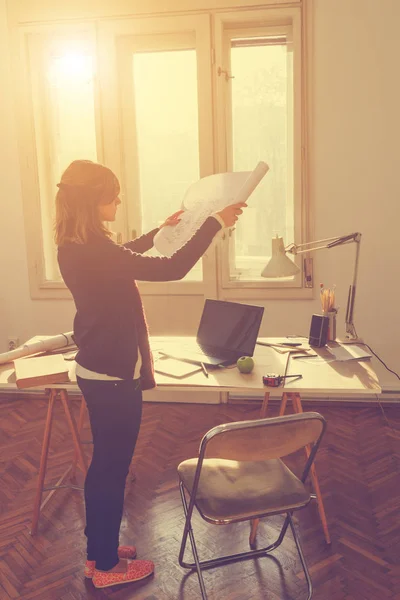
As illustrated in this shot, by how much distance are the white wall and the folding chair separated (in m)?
2.27

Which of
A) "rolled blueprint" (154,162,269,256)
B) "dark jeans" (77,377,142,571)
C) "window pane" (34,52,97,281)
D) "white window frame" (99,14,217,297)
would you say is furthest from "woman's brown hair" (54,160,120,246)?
"window pane" (34,52,97,281)

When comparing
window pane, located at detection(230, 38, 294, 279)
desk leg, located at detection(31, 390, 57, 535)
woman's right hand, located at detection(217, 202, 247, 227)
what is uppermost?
window pane, located at detection(230, 38, 294, 279)

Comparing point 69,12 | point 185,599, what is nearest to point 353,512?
point 185,599

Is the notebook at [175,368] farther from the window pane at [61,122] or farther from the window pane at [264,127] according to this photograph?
the window pane at [61,122]

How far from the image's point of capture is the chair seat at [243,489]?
1946 millimetres

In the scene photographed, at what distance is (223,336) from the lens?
288 centimetres

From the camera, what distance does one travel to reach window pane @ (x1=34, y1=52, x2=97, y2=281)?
436 cm

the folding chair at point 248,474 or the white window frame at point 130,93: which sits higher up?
the white window frame at point 130,93

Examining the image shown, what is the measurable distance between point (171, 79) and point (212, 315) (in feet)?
7.15

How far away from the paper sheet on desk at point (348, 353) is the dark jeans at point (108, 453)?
3.49 ft

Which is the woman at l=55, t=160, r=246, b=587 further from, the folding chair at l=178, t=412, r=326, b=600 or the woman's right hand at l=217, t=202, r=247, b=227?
the folding chair at l=178, t=412, r=326, b=600

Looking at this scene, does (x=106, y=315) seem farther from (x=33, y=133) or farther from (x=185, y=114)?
(x=33, y=133)

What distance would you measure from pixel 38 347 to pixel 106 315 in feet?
3.17

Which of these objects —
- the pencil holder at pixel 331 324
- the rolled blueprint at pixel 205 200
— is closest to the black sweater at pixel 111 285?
the rolled blueprint at pixel 205 200
